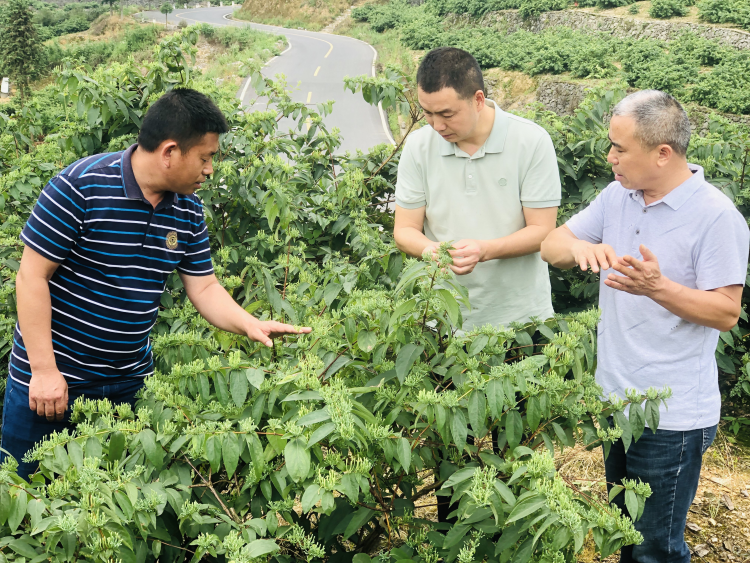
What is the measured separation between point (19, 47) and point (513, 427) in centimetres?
3950

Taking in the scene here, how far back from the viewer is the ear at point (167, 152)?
2330 mm

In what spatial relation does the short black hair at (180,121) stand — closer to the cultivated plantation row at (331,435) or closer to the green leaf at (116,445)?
the cultivated plantation row at (331,435)

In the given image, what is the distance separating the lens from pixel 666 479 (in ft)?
7.68

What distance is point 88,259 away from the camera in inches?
93.7

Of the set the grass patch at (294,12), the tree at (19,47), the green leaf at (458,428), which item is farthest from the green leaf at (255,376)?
the grass patch at (294,12)

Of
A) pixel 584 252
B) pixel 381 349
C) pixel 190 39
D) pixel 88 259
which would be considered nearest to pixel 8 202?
pixel 190 39

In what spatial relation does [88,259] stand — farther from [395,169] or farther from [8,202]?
[395,169]

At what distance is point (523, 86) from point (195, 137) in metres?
19.6

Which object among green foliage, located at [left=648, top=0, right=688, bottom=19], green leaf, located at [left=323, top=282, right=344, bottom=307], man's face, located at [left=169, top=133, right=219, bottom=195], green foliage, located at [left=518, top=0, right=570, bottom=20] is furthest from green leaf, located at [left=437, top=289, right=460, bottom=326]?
green foliage, located at [left=518, top=0, right=570, bottom=20]

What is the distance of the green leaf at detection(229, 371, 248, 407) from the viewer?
1728mm

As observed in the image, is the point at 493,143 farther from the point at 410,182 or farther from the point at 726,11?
the point at 726,11

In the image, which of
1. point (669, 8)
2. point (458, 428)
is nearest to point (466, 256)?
point (458, 428)

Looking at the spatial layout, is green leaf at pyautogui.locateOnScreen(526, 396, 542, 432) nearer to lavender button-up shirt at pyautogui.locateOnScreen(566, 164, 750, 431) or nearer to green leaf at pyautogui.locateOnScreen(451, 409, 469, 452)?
green leaf at pyautogui.locateOnScreen(451, 409, 469, 452)

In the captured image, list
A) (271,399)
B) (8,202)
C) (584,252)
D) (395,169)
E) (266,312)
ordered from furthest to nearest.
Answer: (395,169) < (8,202) < (266,312) < (584,252) < (271,399)
